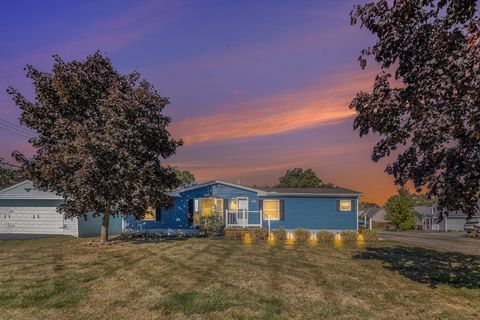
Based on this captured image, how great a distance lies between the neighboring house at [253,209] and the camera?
2897cm

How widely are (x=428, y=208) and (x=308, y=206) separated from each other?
5361 cm

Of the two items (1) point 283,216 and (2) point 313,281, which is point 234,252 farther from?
(1) point 283,216

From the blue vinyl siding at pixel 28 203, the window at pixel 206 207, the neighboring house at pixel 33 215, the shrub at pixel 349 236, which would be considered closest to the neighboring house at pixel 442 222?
the shrub at pixel 349 236

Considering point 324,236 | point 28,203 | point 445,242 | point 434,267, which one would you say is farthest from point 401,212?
point 28,203

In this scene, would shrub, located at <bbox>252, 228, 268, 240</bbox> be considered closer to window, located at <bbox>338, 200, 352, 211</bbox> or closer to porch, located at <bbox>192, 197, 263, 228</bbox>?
porch, located at <bbox>192, 197, 263, 228</bbox>

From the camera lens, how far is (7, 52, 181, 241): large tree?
1812cm

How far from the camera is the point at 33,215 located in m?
30.9

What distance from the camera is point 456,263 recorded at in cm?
1659

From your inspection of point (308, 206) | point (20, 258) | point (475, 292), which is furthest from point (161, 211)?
point (475, 292)

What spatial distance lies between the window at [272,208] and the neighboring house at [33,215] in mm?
13704

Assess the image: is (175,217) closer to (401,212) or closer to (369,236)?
(369,236)

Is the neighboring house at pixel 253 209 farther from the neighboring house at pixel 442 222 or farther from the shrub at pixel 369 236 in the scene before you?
the neighboring house at pixel 442 222

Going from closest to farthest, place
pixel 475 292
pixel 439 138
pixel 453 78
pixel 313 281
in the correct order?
pixel 453 78, pixel 439 138, pixel 475 292, pixel 313 281

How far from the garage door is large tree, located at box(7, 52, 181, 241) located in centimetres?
1085
